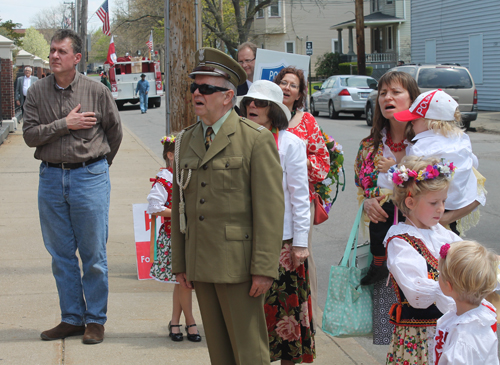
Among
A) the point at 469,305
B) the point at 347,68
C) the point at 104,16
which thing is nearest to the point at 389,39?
the point at 347,68

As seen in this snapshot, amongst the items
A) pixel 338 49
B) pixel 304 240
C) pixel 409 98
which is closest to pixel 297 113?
pixel 409 98

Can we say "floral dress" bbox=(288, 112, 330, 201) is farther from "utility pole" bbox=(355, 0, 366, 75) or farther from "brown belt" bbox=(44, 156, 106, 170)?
"utility pole" bbox=(355, 0, 366, 75)

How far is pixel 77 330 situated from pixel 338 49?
1956 inches

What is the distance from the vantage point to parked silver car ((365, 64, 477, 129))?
57.3 feet

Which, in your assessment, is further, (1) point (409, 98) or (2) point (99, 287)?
(2) point (99, 287)

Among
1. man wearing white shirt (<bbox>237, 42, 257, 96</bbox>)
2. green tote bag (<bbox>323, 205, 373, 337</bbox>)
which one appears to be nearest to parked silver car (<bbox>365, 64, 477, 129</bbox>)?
man wearing white shirt (<bbox>237, 42, 257, 96</bbox>)

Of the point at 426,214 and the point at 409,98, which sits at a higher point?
the point at 409,98

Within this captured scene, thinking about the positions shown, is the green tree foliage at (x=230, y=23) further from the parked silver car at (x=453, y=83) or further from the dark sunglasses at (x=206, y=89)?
the dark sunglasses at (x=206, y=89)

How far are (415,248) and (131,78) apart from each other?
3143 cm

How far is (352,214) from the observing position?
8.65 m

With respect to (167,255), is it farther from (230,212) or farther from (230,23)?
(230,23)

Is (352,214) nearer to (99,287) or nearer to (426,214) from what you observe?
(99,287)

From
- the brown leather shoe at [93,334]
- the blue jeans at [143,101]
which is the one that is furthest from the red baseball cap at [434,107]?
the blue jeans at [143,101]

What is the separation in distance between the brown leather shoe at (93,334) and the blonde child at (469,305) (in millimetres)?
2714
